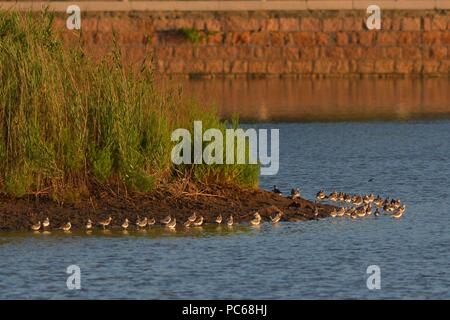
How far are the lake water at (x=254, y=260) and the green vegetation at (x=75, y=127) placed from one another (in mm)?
1270

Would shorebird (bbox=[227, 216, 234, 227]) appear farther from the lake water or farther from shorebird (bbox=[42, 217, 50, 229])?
shorebird (bbox=[42, 217, 50, 229])

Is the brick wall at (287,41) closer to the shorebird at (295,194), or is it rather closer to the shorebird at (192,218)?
the shorebird at (295,194)

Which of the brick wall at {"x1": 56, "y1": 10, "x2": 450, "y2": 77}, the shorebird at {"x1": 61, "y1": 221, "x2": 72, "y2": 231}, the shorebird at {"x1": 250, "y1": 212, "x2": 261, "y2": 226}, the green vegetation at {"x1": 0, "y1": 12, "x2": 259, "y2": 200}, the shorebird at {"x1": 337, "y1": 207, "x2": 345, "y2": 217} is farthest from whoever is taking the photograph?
the brick wall at {"x1": 56, "y1": 10, "x2": 450, "y2": 77}

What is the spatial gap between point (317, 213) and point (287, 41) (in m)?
28.6

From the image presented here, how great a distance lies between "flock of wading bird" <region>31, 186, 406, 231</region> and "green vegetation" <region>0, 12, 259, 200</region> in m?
0.88

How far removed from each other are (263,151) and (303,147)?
1882 mm

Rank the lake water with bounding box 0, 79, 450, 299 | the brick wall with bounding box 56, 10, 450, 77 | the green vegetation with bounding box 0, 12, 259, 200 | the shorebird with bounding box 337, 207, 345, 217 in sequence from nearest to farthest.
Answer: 1. the lake water with bounding box 0, 79, 450, 299
2. the green vegetation with bounding box 0, 12, 259, 200
3. the shorebird with bounding box 337, 207, 345, 217
4. the brick wall with bounding box 56, 10, 450, 77

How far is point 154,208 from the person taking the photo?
78.8ft

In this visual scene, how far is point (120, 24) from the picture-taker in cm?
5306

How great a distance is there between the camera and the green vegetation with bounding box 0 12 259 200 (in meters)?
23.8

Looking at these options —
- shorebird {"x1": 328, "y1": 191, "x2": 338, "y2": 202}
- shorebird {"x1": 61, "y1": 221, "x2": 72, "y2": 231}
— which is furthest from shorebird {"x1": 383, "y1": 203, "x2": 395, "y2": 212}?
shorebird {"x1": 61, "y1": 221, "x2": 72, "y2": 231}

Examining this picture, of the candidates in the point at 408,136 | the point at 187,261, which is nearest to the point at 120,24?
the point at 408,136

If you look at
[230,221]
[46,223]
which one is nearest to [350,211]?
[230,221]
